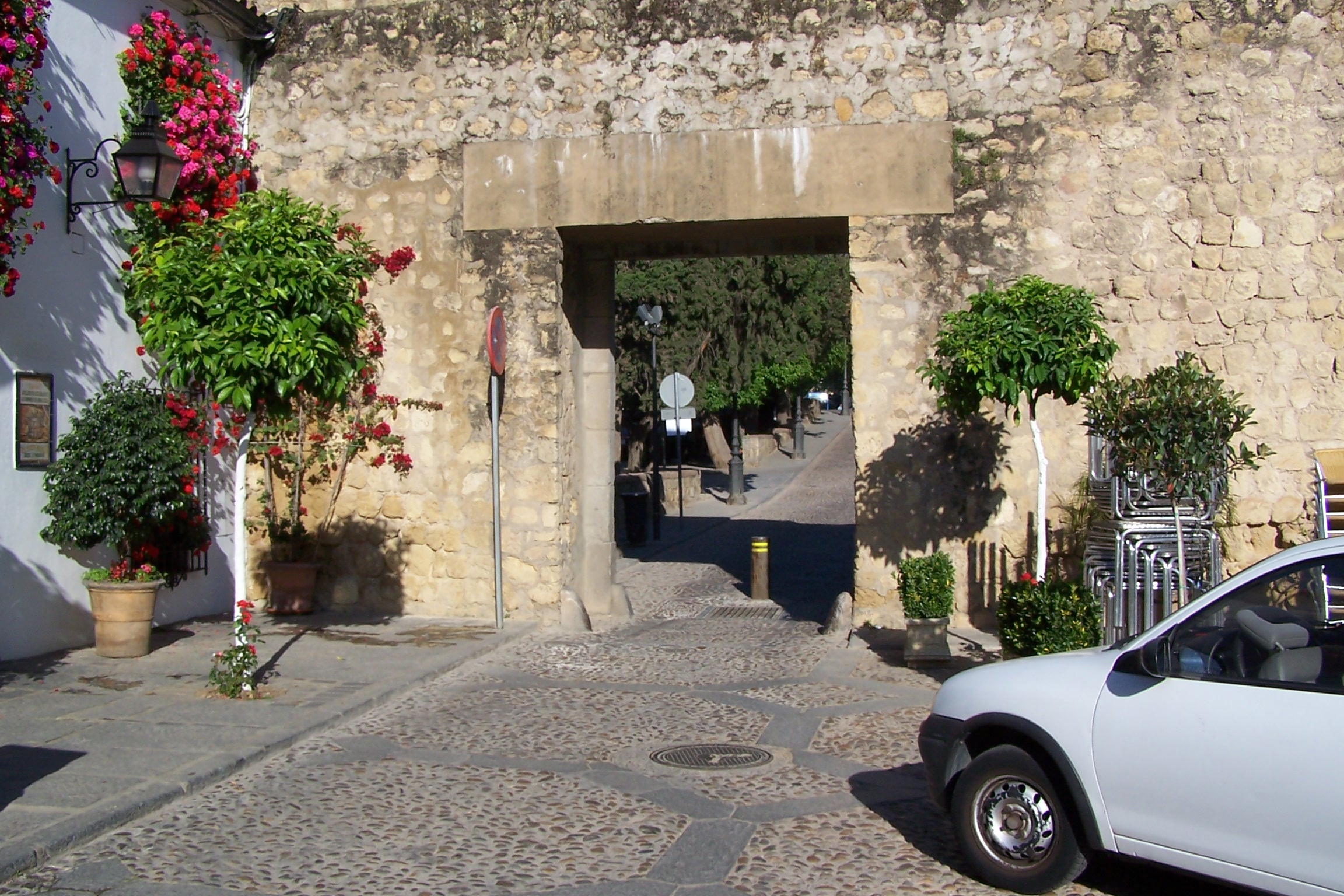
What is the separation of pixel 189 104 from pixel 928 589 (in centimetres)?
765

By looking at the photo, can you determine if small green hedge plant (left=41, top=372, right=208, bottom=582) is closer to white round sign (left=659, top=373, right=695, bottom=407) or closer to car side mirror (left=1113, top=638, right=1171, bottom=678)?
car side mirror (left=1113, top=638, right=1171, bottom=678)

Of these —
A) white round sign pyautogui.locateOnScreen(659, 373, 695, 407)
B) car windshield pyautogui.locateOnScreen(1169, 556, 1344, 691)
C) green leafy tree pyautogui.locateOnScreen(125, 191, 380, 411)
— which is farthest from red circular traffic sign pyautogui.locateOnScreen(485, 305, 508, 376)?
white round sign pyautogui.locateOnScreen(659, 373, 695, 407)

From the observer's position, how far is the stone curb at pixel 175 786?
16.5 feet

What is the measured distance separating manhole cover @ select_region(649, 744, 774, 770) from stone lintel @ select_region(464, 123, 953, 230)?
550 centimetres

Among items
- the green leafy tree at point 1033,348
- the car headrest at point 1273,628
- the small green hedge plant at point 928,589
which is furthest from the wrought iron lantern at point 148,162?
the car headrest at point 1273,628

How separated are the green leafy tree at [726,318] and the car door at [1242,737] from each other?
26191 millimetres

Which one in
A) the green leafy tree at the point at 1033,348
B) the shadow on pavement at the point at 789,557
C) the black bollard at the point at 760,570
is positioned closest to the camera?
the green leafy tree at the point at 1033,348

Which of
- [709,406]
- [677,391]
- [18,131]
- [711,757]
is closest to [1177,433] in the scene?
[711,757]

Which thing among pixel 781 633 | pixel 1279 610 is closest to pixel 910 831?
pixel 1279 610

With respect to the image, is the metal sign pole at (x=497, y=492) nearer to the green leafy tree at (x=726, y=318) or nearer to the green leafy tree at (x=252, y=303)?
the green leafy tree at (x=252, y=303)

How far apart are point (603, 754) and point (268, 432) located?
640 cm

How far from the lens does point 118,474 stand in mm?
9000

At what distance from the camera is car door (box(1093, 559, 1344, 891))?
12.4ft

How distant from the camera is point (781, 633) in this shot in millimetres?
11672
